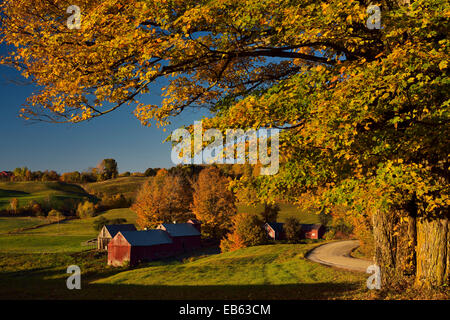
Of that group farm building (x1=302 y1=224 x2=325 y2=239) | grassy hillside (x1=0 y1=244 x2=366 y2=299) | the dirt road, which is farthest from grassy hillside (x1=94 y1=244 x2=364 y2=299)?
farm building (x1=302 y1=224 x2=325 y2=239)

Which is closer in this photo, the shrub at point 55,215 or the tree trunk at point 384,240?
the tree trunk at point 384,240

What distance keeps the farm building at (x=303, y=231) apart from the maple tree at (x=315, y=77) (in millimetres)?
48942

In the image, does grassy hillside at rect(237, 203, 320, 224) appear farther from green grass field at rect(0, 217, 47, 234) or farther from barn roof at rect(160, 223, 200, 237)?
green grass field at rect(0, 217, 47, 234)

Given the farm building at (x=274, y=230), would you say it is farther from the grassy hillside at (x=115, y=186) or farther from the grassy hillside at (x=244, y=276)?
the grassy hillside at (x=115, y=186)

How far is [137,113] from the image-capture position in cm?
1284

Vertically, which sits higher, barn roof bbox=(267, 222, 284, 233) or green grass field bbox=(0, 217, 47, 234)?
barn roof bbox=(267, 222, 284, 233)

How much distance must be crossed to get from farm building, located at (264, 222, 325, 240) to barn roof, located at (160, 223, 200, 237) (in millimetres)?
12448

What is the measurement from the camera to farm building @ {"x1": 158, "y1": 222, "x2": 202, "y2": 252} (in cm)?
5216

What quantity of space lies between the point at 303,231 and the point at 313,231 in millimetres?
1910

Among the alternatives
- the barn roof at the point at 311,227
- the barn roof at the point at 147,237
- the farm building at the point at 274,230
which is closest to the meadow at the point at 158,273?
the barn roof at the point at 147,237

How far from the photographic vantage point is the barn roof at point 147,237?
45.2 meters

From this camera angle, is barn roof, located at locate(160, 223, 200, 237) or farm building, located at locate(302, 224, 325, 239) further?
farm building, located at locate(302, 224, 325, 239)

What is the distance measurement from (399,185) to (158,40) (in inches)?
271
